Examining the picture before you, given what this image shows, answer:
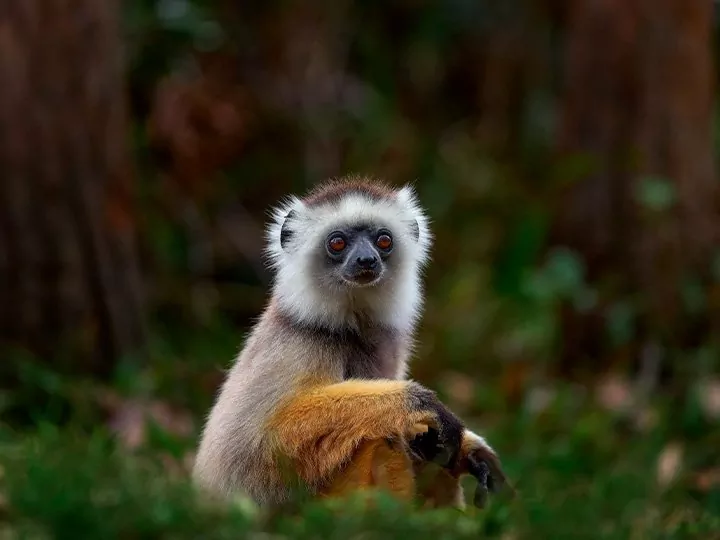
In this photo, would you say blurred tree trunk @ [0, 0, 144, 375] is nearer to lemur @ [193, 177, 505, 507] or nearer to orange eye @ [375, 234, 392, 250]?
lemur @ [193, 177, 505, 507]

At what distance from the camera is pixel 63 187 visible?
29.2ft

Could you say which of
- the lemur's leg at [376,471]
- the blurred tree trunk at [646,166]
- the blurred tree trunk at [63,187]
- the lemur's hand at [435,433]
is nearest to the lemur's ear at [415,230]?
the lemur's hand at [435,433]

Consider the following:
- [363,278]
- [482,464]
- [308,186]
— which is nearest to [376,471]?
[482,464]

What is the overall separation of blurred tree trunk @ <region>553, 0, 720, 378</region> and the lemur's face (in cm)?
411

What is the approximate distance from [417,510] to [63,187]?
15.7ft

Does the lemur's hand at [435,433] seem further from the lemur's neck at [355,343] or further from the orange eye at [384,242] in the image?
the orange eye at [384,242]

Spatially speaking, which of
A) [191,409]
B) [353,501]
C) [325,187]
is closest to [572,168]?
[191,409]

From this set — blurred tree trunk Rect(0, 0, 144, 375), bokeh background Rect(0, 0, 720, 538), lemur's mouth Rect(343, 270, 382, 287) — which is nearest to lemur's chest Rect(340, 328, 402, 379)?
lemur's mouth Rect(343, 270, 382, 287)

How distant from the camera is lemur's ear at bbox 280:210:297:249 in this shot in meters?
6.11

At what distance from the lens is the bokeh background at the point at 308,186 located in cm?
827

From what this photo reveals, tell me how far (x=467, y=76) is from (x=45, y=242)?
276 inches

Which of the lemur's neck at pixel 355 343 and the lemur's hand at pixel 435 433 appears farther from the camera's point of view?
the lemur's neck at pixel 355 343

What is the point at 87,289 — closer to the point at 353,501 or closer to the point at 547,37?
the point at 353,501

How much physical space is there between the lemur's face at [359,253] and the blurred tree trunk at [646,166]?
4.11 metres
